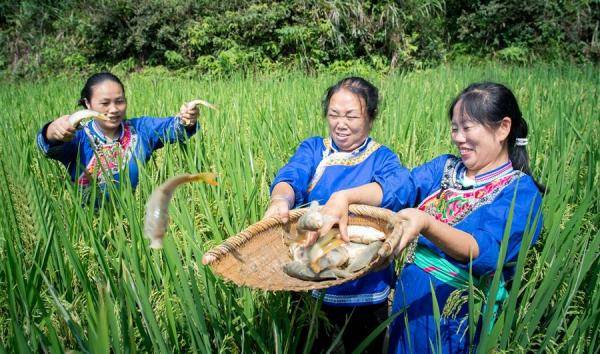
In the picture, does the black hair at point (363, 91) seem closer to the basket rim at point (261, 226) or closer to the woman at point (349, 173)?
the woman at point (349, 173)

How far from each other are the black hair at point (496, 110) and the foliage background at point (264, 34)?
651cm

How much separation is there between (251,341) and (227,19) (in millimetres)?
7642

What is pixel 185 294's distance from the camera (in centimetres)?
92

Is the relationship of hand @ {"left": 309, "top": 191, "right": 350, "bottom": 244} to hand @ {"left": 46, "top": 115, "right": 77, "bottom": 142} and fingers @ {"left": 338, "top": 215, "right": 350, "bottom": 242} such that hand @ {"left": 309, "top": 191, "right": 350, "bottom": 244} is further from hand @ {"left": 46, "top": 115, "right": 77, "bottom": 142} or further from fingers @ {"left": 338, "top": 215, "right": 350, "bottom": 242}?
hand @ {"left": 46, "top": 115, "right": 77, "bottom": 142}

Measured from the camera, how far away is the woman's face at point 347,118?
4.80 feet

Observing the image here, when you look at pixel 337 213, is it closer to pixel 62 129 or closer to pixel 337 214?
pixel 337 214

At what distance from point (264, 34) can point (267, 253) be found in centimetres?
746

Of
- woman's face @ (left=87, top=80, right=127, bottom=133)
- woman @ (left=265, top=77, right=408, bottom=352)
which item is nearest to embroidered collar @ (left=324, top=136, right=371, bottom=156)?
woman @ (left=265, top=77, right=408, bottom=352)

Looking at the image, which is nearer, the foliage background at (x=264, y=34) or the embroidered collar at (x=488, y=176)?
the embroidered collar at (x=488, y=176)

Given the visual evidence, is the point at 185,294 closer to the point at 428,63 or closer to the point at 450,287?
the point at 450,287

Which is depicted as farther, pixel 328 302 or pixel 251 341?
pixel 328 302

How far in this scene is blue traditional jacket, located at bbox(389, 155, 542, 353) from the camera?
1062mm

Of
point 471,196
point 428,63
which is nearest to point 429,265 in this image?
point 471,196

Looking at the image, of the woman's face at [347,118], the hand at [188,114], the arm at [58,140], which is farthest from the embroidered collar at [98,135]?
the woman's face at [347,118]
